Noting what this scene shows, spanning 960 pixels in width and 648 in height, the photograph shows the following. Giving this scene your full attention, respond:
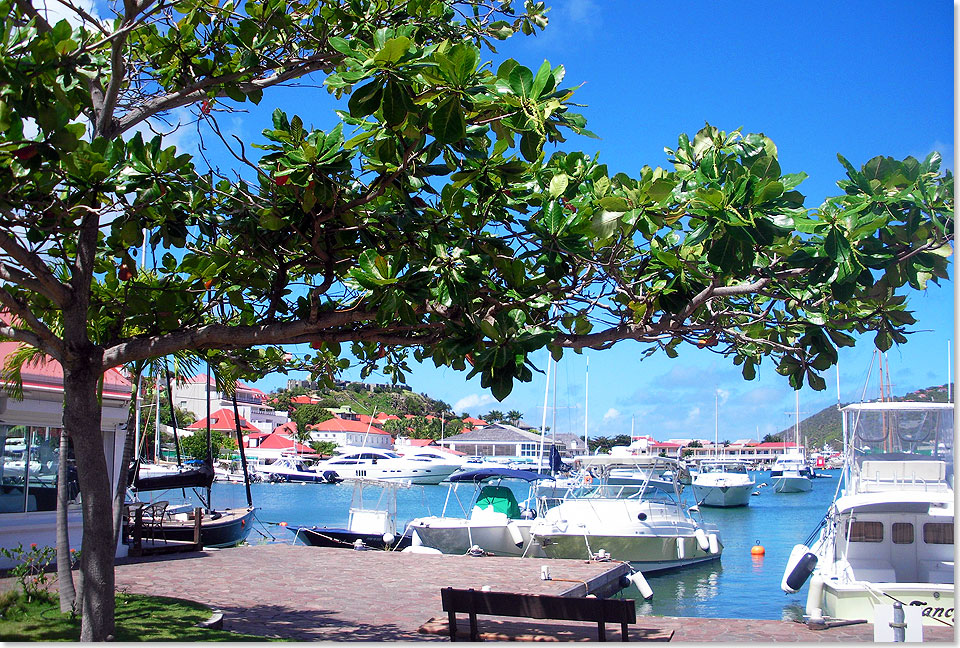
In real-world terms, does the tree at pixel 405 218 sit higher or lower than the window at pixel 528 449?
higher

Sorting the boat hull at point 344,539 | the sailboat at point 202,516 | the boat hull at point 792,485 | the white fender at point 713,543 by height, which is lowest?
the boat hull at point 792,485

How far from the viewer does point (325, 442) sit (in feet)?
286

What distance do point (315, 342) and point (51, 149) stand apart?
7.43ft

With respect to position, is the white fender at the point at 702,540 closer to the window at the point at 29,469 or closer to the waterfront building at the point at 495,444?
the window at the point at 29,469

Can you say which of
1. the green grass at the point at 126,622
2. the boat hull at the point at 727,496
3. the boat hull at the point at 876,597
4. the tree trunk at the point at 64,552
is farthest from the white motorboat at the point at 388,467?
the tree trunk at the point at 64,552

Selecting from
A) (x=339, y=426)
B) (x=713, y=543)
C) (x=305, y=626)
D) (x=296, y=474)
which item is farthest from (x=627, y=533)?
(x=339, y=426)

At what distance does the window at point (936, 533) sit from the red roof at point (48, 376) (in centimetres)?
1369

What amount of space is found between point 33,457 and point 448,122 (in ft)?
35.1

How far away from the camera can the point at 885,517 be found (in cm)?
1441

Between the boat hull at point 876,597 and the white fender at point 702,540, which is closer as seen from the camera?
the boat hull at point 876,597

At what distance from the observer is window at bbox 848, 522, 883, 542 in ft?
47.5

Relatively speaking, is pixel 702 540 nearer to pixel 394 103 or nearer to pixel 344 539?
pixel 344 539

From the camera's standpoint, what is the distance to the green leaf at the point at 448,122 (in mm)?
3887

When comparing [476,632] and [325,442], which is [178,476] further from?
[325,442]
